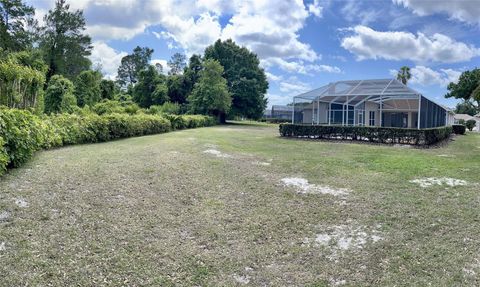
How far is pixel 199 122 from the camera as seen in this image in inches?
1185

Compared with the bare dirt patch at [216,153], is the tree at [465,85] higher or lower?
higher

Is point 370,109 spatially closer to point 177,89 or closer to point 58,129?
point 58,129

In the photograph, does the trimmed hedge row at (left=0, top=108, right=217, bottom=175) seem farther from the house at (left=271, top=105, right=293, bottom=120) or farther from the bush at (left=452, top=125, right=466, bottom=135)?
the house at (left=271, top=105, right=293, bottom=120)

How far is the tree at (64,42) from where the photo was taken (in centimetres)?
4022

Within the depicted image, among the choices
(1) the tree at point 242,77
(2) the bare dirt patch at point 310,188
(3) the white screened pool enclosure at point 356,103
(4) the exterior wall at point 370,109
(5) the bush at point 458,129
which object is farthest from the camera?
(1) the tree at point 242,77

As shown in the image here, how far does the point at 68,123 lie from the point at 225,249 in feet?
31.6

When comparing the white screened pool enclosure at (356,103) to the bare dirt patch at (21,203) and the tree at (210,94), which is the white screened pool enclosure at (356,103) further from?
the bare dirt patch at (21,203)

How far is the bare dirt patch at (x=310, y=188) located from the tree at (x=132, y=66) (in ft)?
221

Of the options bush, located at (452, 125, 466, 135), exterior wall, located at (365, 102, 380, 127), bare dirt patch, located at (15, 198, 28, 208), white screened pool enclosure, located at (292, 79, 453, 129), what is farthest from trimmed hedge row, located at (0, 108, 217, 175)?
bush, located at (452, 125, 466, 135)

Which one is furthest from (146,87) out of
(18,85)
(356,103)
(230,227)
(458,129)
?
(230,227)

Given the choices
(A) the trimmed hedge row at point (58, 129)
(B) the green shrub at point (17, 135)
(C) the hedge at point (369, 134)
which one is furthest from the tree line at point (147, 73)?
(B) the green shrub at point (17, 135)

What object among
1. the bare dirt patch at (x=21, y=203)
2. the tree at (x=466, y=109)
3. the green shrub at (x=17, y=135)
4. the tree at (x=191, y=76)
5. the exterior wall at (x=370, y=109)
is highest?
the tree at (x=191, y=76)

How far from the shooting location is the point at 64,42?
41000 mm

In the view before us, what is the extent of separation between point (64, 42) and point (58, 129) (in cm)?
3528
